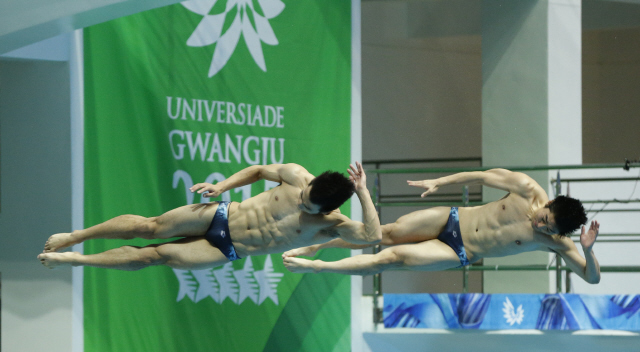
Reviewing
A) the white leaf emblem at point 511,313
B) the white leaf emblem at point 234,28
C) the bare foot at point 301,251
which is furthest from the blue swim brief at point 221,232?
the white leaf emblem at point 511,313

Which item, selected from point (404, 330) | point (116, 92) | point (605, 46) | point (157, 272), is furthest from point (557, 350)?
point (605, 46)

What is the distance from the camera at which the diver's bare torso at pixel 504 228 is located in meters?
4.69

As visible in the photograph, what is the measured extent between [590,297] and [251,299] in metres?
3.10

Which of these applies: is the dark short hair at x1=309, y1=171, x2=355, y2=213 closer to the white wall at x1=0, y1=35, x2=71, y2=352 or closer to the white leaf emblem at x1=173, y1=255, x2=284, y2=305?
the white wall at x1=0, y1=35, x2=71, y2=352

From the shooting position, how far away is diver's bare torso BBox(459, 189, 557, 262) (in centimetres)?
469

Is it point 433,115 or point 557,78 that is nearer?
point 557,78

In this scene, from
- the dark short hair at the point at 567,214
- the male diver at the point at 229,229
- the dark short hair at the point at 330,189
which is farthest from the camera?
the male diver at the point at 229,229

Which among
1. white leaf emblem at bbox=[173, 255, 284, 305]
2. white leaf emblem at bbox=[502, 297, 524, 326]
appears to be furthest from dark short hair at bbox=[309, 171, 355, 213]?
white leaf emblem at bbox=[502, 297, 524, 326]

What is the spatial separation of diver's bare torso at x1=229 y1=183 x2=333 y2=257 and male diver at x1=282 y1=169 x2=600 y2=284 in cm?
14

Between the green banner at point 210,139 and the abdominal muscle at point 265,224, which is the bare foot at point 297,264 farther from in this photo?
the green banner at point 210,139

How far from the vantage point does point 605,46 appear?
10.9 metres

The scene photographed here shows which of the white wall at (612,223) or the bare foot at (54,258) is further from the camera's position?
the white wall at (612,223)

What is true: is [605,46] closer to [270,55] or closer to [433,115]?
→ [433,115]

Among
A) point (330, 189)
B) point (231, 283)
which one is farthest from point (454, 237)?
point (231, 283)
